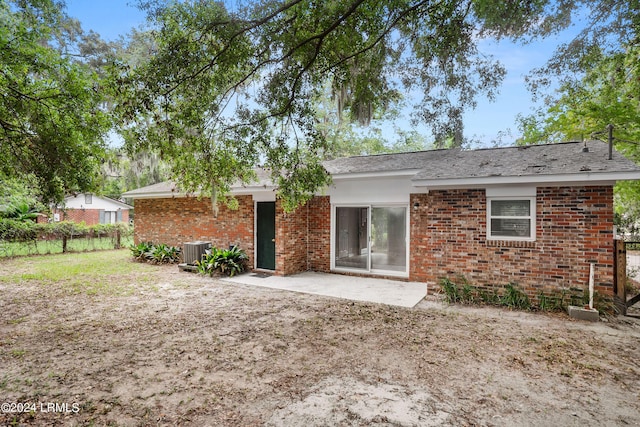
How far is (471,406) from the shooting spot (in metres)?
3.20

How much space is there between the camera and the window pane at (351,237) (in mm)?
9758

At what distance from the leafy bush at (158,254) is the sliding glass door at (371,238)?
6.12 metres

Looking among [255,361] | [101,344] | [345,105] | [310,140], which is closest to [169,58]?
[310,140]

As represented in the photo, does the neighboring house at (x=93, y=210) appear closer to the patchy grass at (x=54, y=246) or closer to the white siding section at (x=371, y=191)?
the patchy grass at (x=54, y=246)

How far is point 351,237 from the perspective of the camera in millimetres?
9984

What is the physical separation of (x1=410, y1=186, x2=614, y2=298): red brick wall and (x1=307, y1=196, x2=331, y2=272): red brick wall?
135 inches

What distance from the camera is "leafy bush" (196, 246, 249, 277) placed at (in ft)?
32.3

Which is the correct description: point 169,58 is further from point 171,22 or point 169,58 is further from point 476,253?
point 476,253

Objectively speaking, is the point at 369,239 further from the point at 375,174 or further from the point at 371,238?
the point at 375,174

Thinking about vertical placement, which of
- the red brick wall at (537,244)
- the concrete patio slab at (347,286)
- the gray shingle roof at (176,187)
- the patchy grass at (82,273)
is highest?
the gray shingle roof at (176,187)

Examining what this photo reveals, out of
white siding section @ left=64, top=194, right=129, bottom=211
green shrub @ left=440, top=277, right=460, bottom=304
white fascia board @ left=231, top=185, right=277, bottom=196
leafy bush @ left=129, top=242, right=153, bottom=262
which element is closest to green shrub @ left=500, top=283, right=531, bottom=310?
green shrub @ left=440, top=277, right=460, bottom=304

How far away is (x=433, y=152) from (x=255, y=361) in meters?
8.70

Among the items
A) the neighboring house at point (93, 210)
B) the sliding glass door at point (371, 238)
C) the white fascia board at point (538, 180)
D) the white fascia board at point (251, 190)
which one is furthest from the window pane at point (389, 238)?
the neighboring house at point (93, 210)

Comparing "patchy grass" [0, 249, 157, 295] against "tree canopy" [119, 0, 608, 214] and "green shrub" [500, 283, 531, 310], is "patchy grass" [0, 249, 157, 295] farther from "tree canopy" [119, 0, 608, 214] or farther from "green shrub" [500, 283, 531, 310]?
"green shrub" [500, 283, 531, 310]
